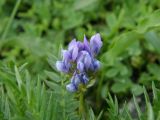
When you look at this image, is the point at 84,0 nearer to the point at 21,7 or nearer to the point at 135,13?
the point at 135,13

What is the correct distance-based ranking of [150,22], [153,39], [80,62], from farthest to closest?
[153,39], [150,22], [80,62]

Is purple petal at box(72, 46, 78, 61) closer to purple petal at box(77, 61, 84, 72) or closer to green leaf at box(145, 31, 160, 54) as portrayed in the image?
purple petal at box(77, 61, 84, 72)

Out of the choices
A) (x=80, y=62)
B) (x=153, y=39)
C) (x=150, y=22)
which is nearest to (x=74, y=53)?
(x=80, y=62)

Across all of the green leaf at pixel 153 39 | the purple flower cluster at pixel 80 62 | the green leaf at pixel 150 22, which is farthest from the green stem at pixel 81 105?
the green leaf at pixel 153 39

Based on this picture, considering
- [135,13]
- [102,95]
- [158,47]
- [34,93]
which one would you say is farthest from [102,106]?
[34,93]

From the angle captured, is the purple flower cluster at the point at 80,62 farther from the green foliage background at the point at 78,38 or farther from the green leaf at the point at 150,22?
the green leaf at the point at 150,22

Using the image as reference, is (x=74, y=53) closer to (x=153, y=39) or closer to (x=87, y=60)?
(x=87, y=60)

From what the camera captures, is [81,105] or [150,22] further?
[150,22]
